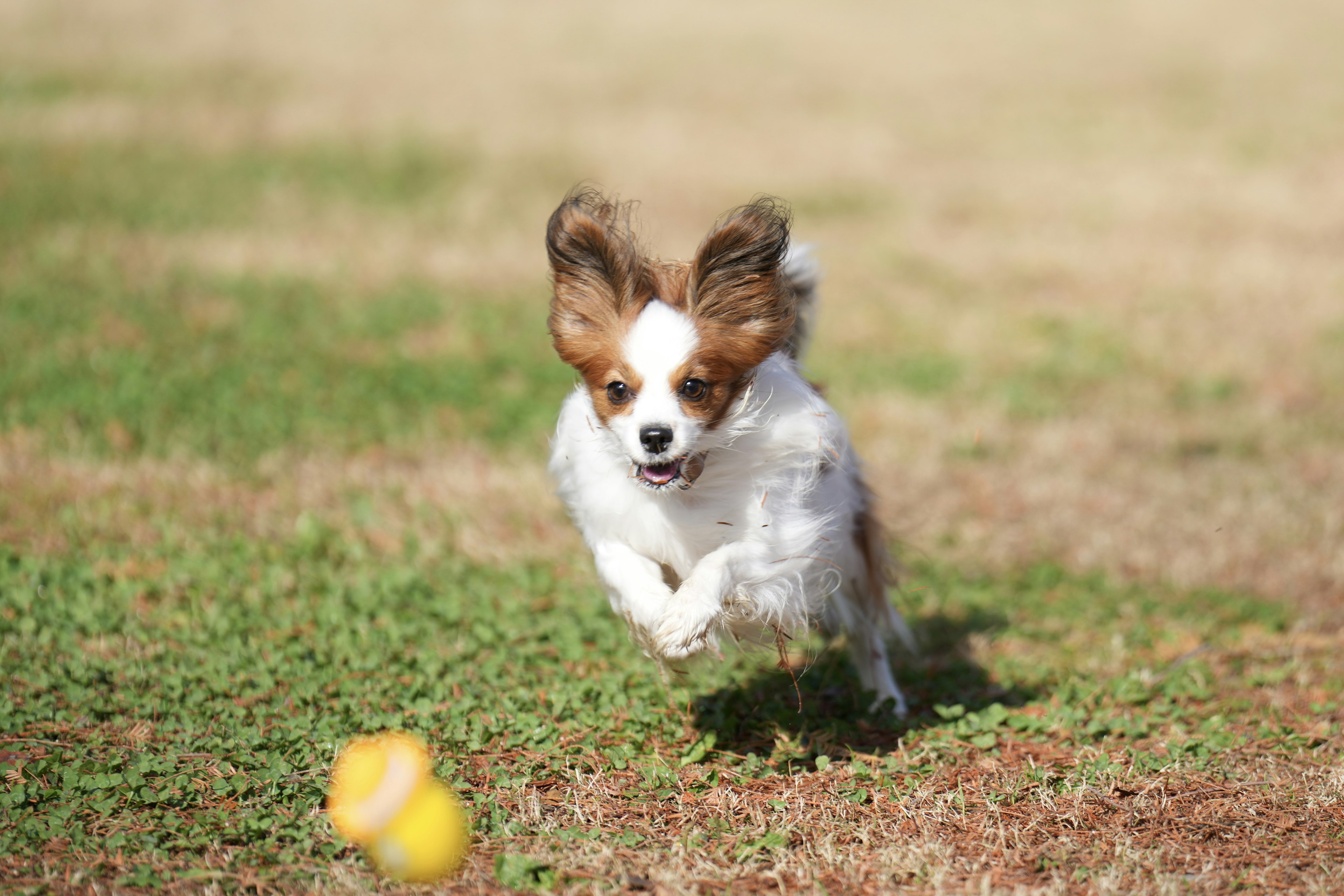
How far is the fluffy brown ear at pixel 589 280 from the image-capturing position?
4051 millimetres

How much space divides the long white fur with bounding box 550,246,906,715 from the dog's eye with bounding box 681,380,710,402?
6cm

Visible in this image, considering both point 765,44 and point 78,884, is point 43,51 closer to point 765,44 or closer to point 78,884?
point 765,44

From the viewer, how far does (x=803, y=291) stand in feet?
16.0

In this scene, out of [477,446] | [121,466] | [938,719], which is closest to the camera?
[938,719]

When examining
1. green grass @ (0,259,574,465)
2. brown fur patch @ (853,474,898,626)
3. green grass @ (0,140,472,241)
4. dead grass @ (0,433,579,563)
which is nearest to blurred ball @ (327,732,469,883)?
brown fur patch @ (853,474,898,626)

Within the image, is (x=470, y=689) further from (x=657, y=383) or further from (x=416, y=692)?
(x=657, y=383)

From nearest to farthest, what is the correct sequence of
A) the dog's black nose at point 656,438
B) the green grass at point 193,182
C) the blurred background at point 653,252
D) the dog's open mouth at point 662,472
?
the dog's black nose at point 656,438, the dog's open mouth at point 662,472, the blurred background at point 653,252, the green grass at point 193,182

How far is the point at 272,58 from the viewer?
1998 centimetres

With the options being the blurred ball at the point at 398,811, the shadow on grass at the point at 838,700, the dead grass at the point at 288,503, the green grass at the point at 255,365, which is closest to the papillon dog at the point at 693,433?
the shadow on grass at the point at 838,700

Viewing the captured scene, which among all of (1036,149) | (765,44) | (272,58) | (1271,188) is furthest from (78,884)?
(765,44)

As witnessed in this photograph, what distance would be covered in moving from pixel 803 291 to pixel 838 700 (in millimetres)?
1741

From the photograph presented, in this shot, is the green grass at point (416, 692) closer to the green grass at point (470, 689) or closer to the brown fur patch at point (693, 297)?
the green grass at point (470, 689)

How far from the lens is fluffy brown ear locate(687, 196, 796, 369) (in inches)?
157

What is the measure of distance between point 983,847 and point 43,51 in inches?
788
